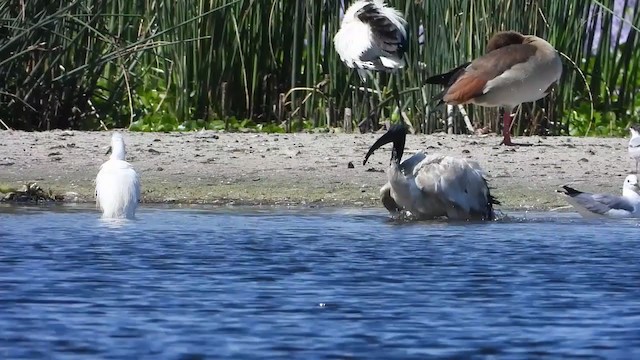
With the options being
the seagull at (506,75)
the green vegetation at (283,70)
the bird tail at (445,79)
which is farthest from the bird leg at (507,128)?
the green vegetation at (283,70)

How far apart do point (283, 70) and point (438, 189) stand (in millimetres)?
4418

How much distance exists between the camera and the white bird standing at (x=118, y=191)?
8781 mm

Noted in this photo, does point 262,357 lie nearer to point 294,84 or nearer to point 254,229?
point 254,229

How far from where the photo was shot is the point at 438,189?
363 inches

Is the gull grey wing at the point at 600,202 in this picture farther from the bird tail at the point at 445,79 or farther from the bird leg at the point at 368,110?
the bird leg at the point at 368,110

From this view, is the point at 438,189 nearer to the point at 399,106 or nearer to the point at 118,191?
the point at 118,191

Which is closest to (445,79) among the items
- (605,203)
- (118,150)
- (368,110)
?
(368,110)

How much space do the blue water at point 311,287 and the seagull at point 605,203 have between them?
10 centimetres

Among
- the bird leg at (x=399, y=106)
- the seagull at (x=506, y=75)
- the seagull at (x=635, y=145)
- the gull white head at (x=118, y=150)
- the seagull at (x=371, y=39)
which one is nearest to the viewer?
the gull white head at (x=118, y=150)

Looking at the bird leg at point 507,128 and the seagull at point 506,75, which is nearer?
the bird leg at point 507,128

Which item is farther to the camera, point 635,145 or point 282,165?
point 282,165

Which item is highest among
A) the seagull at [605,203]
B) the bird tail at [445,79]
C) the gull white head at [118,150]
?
the bird tail at [445,79]

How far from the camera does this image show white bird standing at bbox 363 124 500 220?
30.1ft

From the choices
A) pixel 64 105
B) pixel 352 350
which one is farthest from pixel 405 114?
pixel 352 350
